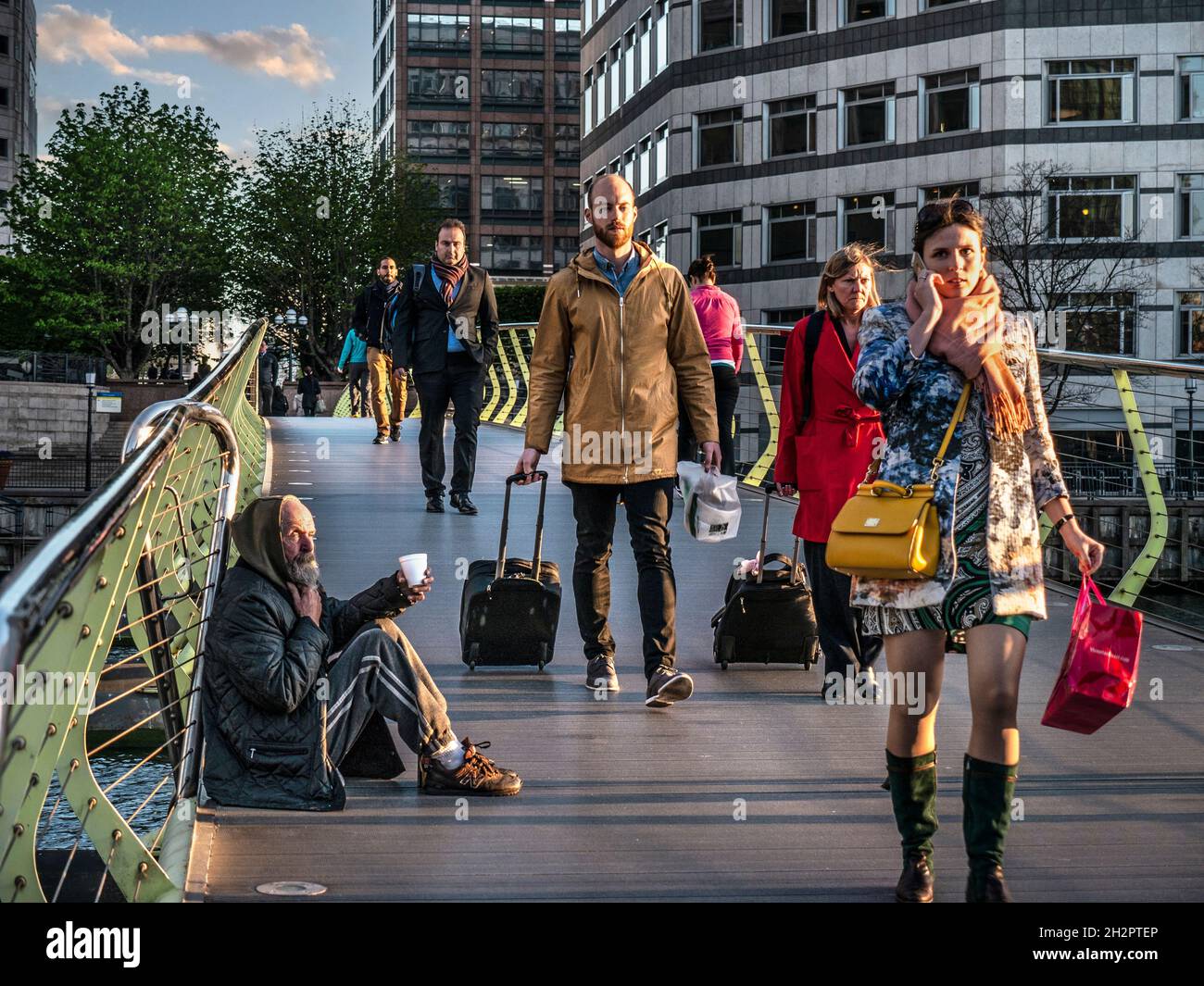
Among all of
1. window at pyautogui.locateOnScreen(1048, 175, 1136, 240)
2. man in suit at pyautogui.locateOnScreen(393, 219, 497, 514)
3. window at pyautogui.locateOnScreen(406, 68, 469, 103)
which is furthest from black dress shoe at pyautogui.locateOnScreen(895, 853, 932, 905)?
window at pyautogui.locateOnScreen(406, 68, 469, 103)

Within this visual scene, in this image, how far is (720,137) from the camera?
49.7m

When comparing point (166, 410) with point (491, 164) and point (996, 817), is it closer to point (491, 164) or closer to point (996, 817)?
point (996, 817)

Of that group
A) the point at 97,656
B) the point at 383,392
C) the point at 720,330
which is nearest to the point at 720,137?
the point at 383,392

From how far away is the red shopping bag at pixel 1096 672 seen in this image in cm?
413

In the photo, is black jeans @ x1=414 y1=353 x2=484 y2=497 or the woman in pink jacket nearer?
the woman in pink jacket

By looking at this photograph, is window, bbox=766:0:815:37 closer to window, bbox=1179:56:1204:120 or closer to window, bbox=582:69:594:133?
window, bbox=1179:56:1204:120

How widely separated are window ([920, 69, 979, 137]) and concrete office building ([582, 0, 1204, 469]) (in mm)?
47

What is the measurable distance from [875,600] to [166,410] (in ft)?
7.66

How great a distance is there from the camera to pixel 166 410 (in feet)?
17.4

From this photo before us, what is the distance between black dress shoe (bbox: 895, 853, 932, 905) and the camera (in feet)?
14.1

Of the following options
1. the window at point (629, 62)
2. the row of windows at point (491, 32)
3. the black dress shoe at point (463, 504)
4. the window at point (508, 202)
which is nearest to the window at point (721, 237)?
the window at point (629, 62)

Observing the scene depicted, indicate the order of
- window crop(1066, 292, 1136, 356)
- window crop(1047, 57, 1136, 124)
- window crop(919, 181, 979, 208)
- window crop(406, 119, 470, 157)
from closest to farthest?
window crop(1066, 292, 1136, 356) < window crop(1047, 57, 1136, 124) < window crop(919, 181, 979, 208) < window crop(406, 119, 470, 157)

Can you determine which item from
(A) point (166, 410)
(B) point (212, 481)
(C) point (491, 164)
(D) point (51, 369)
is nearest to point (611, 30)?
(D) point (51, 369)

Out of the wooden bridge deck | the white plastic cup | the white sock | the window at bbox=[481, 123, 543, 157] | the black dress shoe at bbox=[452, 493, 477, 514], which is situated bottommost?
the wooden bridge deck
